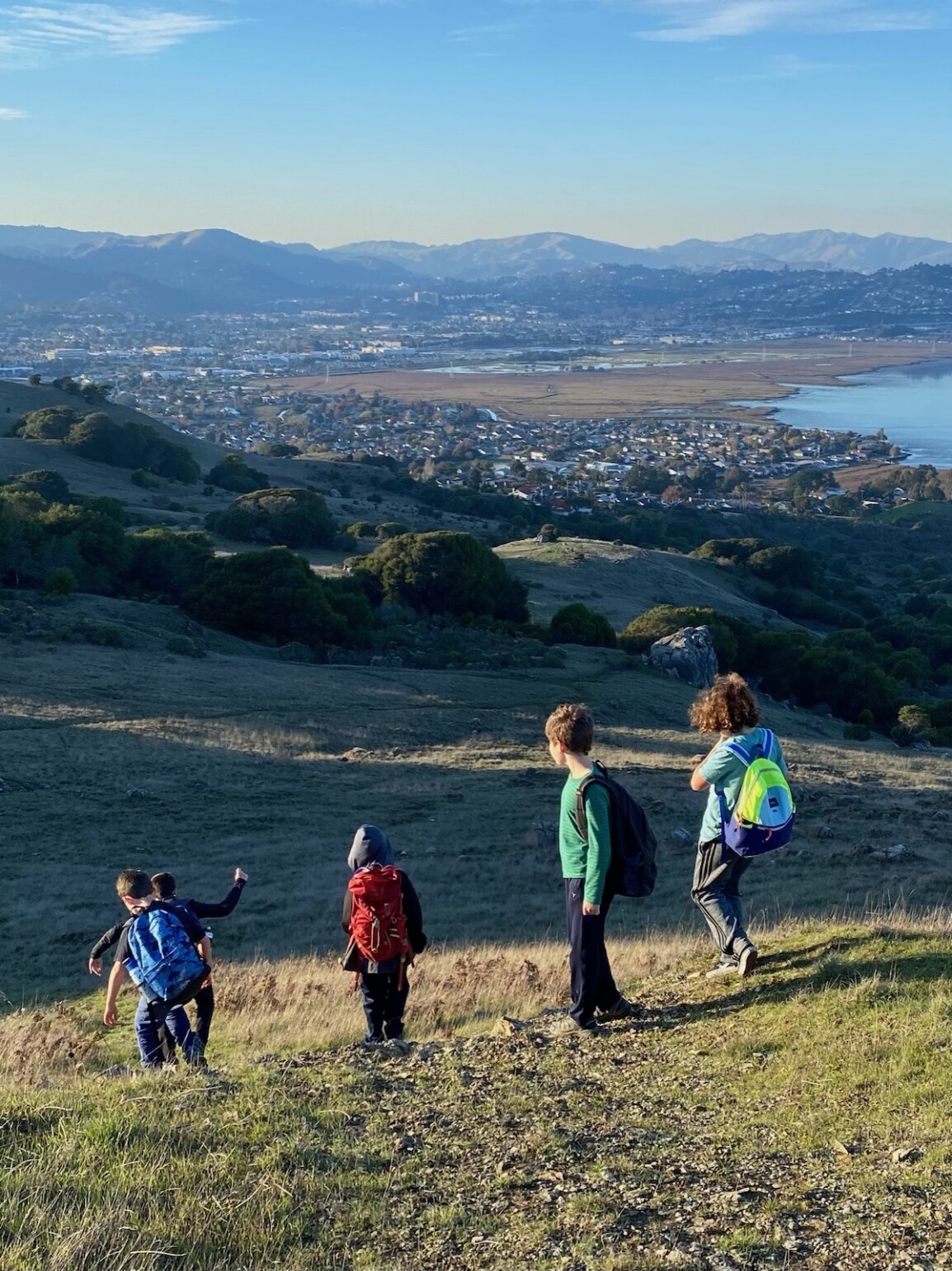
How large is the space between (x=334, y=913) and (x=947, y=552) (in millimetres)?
72207

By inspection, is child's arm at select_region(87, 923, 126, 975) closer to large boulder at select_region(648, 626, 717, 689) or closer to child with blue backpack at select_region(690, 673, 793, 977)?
child with blue backpack at select_region(690, 673, 793, 977)

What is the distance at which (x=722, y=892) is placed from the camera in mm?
7016

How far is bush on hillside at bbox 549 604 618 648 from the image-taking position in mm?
34594

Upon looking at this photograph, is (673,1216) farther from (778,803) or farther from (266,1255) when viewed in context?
(778,803)

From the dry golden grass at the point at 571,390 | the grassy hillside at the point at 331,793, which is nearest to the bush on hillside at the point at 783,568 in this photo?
the grassy hillside at the point at 331,793

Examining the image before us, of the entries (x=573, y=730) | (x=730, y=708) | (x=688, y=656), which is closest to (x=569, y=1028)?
(x=573, y=730)

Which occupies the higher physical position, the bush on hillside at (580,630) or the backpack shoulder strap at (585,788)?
the backpack shoulder strap at (585,788)

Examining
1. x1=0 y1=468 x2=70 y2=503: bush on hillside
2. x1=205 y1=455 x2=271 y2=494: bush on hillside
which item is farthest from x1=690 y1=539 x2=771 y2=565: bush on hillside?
x1=0 y1=468 x2=70 y2=503: bush on hillside

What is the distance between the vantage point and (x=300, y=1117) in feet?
16.8

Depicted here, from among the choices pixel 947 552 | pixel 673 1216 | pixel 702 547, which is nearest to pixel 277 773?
pixel 673 1216

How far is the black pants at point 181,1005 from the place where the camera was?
629cm

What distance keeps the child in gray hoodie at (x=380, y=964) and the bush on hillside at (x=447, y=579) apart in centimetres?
2908

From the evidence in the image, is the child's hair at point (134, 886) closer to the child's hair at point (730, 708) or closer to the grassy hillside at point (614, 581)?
the child's hair at point (730, 708)

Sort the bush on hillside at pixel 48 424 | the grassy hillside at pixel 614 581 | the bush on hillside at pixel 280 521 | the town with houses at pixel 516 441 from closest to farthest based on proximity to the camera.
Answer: the grassy hillside at pixel 614 581 → the bush on hillside at pixel 280 521 → the bush on hillside at pixel 48 424 → the town with houses at pixel 516 441
